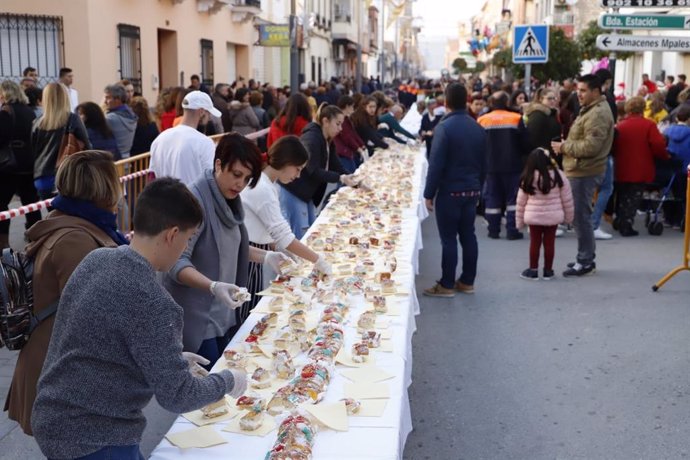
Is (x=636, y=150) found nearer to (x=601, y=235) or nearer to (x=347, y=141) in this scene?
(x=601, y=235)

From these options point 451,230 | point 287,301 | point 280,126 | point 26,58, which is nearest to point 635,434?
point 287,301

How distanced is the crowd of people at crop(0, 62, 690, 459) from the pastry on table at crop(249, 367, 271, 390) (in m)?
0.24

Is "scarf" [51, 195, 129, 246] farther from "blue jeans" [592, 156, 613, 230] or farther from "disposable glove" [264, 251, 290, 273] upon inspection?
"blue jeans" [592, 156, 613, 230]

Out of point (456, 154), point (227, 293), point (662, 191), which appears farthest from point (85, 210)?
point (662, 191)

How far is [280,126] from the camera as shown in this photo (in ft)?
30.0

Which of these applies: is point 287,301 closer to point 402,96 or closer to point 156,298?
point 156,298

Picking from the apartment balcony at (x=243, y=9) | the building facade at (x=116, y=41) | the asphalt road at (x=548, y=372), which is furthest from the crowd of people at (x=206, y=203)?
the apartment balcony at (x=243, y=9)

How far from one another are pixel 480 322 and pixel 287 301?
112 inches

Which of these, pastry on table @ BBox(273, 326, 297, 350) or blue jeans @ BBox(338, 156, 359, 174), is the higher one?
blue jeans @ BBox(338, 156, 359, 174)

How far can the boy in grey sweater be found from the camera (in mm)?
2283

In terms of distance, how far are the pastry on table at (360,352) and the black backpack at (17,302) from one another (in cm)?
131

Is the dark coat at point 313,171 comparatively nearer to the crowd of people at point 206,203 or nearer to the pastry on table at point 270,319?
the crowd of people at point 206,203

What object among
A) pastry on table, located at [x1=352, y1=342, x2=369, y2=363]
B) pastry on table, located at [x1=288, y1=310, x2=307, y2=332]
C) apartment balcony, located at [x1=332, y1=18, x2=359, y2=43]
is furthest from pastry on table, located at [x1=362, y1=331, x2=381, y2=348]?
apartment balcony, located at [x1=332, y1=18, x2=359, y2=43]

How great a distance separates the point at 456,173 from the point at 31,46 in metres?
10.2
